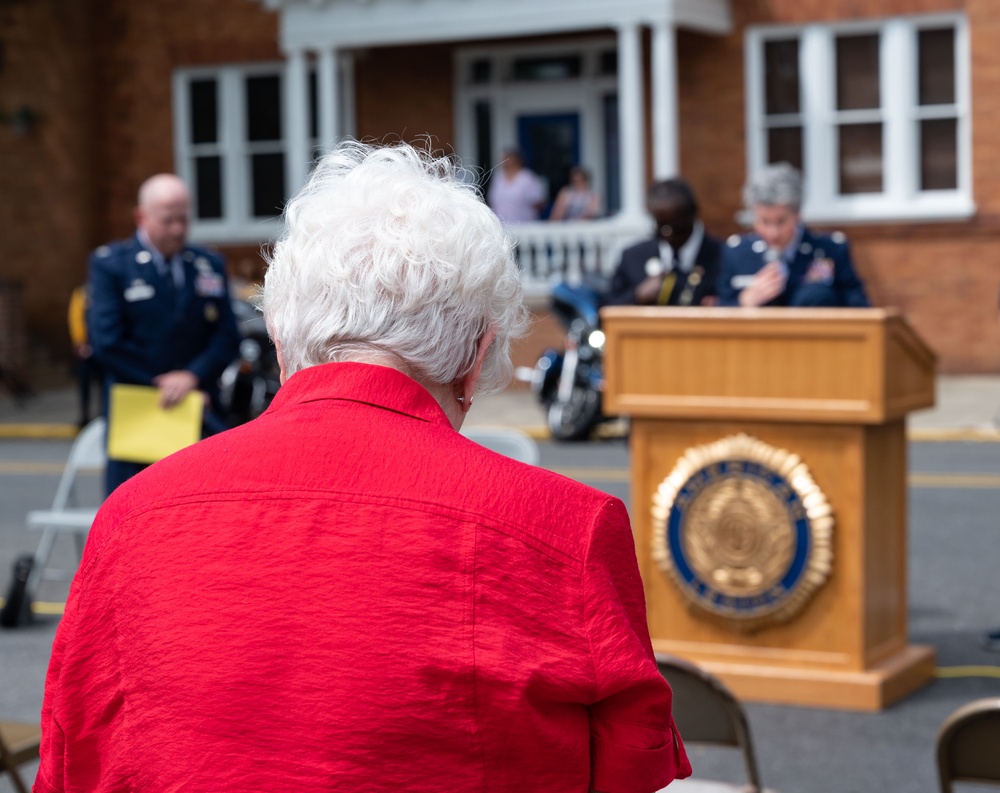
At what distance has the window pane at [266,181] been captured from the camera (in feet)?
71.1

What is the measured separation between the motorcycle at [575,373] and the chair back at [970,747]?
10.4m

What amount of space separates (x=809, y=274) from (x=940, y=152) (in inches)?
506

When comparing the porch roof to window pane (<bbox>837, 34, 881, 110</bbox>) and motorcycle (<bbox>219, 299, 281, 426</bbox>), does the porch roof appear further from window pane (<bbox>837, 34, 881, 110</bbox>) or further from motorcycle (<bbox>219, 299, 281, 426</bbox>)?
motorcycle (<bbox>219, 299, 281, 426</bbox>)

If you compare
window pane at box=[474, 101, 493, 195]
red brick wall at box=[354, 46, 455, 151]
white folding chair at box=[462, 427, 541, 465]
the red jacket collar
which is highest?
red brick wall at box=[354, 46, 455, 151]

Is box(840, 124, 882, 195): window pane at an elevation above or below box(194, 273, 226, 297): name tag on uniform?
above

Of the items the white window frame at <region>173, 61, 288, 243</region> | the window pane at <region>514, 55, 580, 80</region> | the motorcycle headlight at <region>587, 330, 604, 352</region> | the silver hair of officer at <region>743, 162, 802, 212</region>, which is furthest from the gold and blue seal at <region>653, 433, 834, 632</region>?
the white window frame at <region>173, 61, 288, 243</region>

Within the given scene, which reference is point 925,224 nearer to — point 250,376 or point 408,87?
point 408,87

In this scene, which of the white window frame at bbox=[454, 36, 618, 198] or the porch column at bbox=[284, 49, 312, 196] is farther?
the white window frame at bbox=[454, 36, 618, 198]

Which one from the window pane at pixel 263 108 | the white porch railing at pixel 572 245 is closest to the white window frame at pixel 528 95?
the white porch railing at pixel 572 245

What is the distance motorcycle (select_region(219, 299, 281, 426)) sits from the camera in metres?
14.5

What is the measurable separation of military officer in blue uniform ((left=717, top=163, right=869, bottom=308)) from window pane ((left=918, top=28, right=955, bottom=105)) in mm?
12779

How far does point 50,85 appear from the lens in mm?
21188

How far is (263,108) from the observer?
70.8 feet

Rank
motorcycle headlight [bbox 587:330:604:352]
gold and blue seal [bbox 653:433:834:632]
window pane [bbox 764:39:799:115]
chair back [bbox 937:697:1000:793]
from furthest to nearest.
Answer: window pane [bbox 764:39:799:115], motorcycle headlight [bbox 587:330:604:352], gold and blue seal [bbox 653:433:834:632], chair back [bbox 937:697:1000:793]
